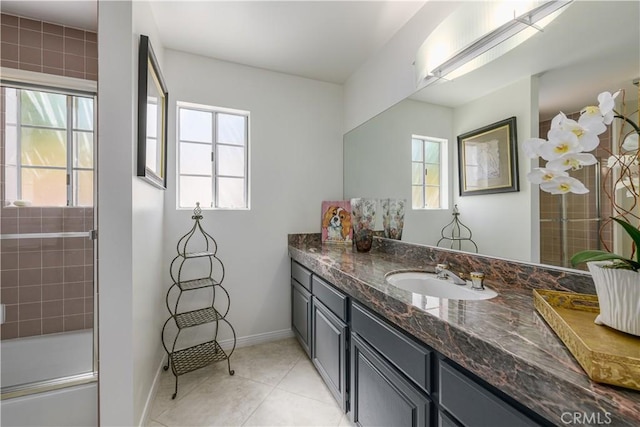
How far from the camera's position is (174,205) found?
2146mm

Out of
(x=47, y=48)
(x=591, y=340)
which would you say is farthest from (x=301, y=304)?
(x=47, y=48)

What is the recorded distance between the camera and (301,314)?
2219 mm

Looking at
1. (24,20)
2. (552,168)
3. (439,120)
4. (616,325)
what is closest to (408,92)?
(439,120)

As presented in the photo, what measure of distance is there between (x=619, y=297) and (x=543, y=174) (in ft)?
1.12

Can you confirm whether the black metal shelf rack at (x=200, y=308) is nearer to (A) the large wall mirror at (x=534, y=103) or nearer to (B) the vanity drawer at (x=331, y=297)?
(B) the vanity drawer at (x=331, y=297)

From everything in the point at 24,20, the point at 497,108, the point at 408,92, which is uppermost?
the point at 24,20

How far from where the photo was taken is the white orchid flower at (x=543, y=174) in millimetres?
706

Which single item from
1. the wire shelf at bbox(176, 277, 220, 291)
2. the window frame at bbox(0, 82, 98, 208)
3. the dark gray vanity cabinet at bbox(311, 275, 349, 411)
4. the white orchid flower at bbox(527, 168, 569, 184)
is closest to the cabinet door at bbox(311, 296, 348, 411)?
the dark gray vanity cabinet at bbox(311, 275, 349, 411)

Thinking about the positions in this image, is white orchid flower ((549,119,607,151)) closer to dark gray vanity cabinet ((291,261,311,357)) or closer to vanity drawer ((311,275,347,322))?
vanity drawer ((311,275,347,322))

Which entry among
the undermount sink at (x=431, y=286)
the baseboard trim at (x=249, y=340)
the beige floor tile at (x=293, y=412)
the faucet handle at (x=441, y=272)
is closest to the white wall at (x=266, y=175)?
the baseboard trim at (x=249, y=340)

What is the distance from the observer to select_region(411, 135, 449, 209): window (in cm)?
155

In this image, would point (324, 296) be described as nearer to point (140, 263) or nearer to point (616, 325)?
point (140, 263)

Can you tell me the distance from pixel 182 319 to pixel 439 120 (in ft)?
7.54

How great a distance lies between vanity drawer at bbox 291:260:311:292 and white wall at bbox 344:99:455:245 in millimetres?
702
